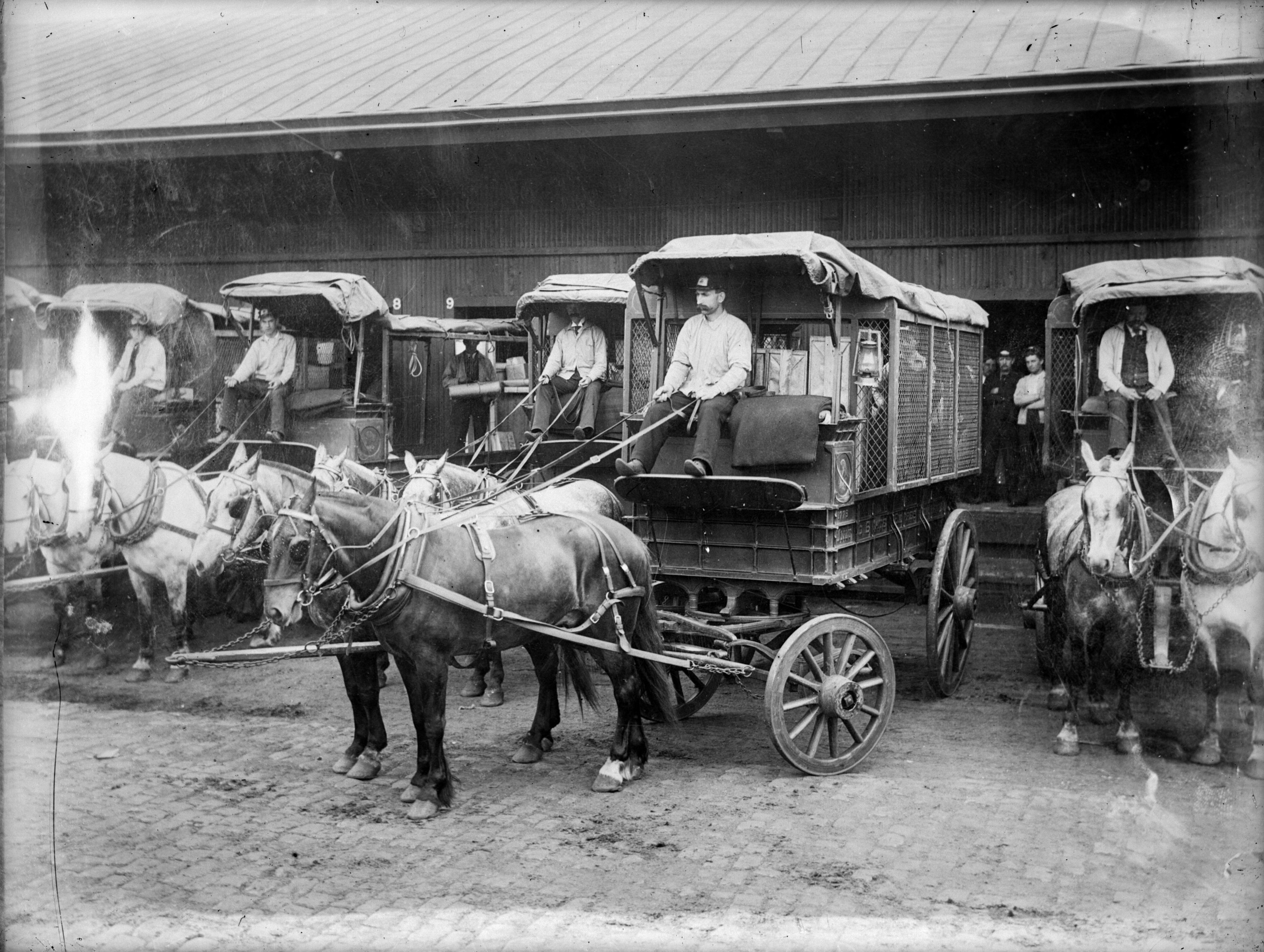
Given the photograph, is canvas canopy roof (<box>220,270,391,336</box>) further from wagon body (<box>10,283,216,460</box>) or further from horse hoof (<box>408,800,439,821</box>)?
horse hoof (<box>408,800,439,821</box>)

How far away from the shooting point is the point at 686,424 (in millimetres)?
7262

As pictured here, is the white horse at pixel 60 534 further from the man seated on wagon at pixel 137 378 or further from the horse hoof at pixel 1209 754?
the horse hoof at pixel 1209 754

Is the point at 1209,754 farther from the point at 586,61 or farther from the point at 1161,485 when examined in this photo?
the point at 586,61

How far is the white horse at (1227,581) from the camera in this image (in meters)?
6.04

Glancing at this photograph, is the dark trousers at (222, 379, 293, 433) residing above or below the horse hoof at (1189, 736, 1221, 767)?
above

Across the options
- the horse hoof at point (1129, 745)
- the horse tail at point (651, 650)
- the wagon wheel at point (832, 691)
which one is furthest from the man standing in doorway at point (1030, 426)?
the horse tail at point (651, 650)

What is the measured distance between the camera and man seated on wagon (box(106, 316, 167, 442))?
310 inches

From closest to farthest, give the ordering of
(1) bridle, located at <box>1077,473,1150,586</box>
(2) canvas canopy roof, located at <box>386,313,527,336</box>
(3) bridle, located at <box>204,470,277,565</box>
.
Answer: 1. (1) bridle, located at <box>1077,473,1150,586</box>
2. (3) bridle, located at <box>204,470,277,565</box>
3. (2) canvas canopy roof, located at <box>386,313,527,336</box>

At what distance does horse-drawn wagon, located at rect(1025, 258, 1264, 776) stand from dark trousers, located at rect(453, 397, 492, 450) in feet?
18.5

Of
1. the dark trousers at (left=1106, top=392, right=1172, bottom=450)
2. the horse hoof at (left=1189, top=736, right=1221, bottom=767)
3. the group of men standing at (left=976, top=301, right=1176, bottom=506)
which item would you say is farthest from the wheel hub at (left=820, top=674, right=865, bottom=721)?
the dark trousers at (left=1106, top=392, right=1172, bottom=450)

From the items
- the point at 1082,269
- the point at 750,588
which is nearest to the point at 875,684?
the point at 750,588

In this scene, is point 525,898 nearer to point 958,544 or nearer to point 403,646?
point 403,646

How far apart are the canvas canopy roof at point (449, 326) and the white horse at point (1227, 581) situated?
659 cm

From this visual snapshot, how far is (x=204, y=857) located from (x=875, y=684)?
3845 millimetres
